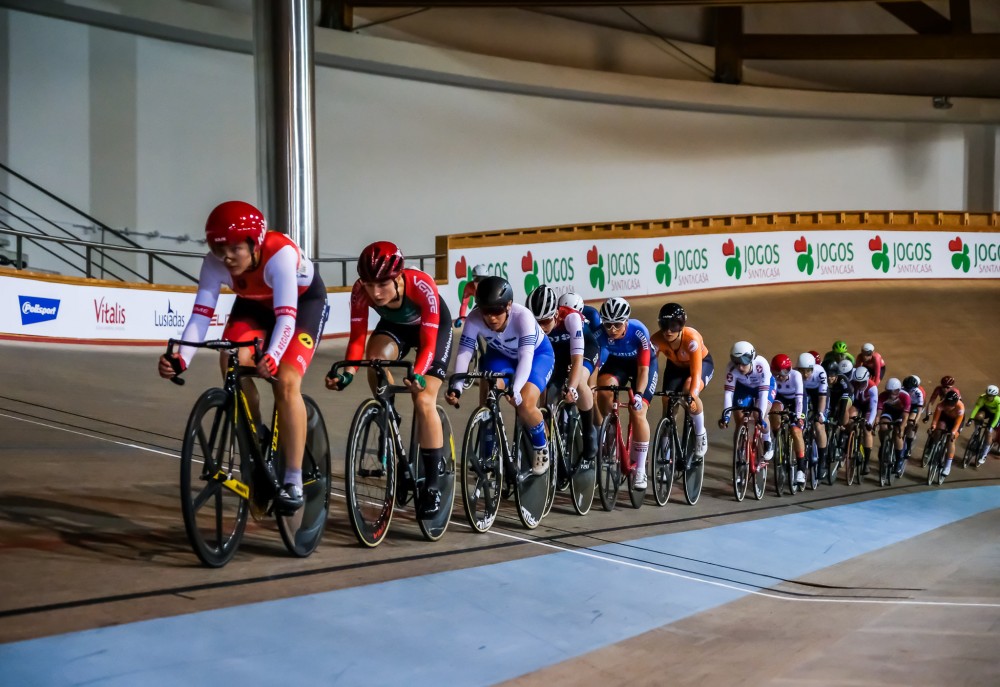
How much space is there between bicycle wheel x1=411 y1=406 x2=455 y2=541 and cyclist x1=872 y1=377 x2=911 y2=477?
Result: 320 inches

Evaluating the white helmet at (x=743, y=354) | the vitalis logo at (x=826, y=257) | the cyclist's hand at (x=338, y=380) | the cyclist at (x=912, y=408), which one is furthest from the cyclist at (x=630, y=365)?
the vitalis logo at (x=826, y=257)

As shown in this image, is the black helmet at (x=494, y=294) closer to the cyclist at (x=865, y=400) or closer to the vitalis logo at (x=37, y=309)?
the vitalis logo at (x=37, y=309)

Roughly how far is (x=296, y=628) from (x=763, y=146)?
23754 millimetres

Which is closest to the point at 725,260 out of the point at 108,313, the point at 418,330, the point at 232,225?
the point at 108,313

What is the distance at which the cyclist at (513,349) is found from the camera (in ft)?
16.8

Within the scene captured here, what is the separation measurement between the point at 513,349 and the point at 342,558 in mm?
1684

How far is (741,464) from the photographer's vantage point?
27.3 feet

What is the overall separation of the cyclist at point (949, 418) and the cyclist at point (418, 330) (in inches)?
353

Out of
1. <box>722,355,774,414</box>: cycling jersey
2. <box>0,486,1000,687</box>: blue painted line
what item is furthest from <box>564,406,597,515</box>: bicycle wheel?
<box>722,355,774,414</box>: cycling jersey

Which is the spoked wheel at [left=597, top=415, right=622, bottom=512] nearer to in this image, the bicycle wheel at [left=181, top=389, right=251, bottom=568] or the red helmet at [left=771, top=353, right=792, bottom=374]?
the red helmet at [left=771, top=353, right=792, bottom=374]

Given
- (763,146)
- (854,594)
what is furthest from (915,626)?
(763,146)

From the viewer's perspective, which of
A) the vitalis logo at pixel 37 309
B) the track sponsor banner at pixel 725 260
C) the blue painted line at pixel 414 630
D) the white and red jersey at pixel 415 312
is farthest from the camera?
the track sponsor banner at pixel 725 260

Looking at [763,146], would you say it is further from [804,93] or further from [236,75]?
[236,75]

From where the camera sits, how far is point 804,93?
25141mm
